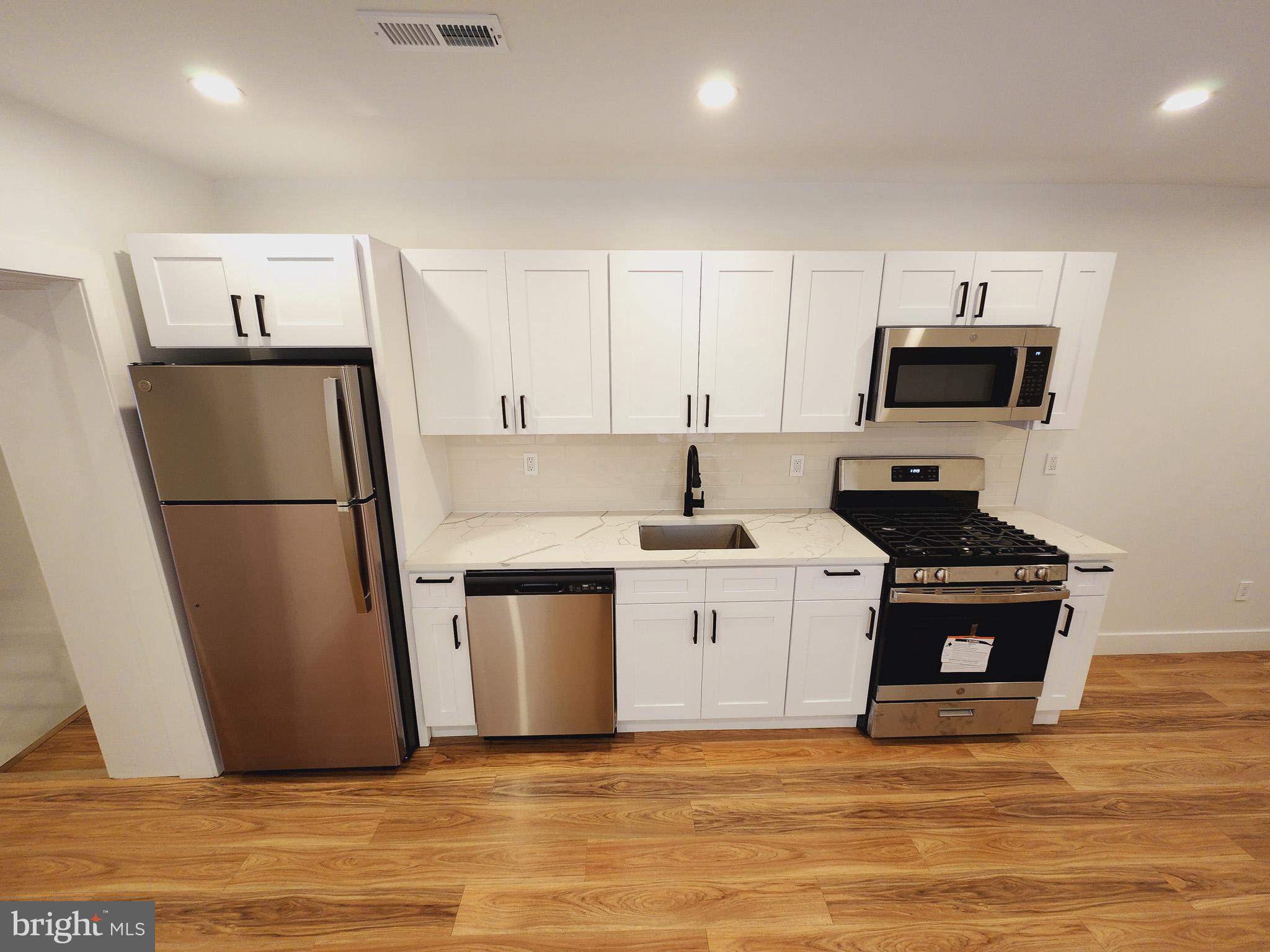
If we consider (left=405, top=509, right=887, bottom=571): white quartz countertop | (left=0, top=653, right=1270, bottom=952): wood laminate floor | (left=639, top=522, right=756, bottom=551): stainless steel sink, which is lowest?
(left=0, top=653, right=1270, bottom=952): wood laminate floor

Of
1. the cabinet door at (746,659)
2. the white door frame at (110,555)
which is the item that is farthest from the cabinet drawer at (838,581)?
the white door frame at (110,555)

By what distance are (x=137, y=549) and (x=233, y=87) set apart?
1694 mm

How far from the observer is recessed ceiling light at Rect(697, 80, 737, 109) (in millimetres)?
1505

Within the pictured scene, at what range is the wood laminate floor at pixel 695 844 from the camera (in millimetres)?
1642


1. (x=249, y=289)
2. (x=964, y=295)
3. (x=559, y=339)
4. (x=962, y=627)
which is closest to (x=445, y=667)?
(x=559, y=339)

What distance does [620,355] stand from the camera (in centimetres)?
230

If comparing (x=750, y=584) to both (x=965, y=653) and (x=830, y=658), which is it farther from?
(x=965, y=653)

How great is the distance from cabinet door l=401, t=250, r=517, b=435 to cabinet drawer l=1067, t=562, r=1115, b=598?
8.70 feet

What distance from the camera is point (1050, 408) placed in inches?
93.0

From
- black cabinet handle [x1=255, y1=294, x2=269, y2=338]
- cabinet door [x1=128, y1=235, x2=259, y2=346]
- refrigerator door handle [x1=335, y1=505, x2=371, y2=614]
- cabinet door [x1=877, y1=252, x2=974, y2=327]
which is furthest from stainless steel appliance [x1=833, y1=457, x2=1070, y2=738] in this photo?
cabinet door [x1=128, y1=235, x2=259, y2=346]

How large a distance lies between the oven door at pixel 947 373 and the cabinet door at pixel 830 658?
93cm

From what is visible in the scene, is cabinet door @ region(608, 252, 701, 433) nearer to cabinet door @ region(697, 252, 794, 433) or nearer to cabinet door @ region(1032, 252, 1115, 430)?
cabinet door @ region(697, 252, 794, 433)

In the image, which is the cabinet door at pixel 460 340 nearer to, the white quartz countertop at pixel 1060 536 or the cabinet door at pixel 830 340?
the cabinet door at pixel 830 340

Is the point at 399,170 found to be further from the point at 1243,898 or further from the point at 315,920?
the point at 1243,898
